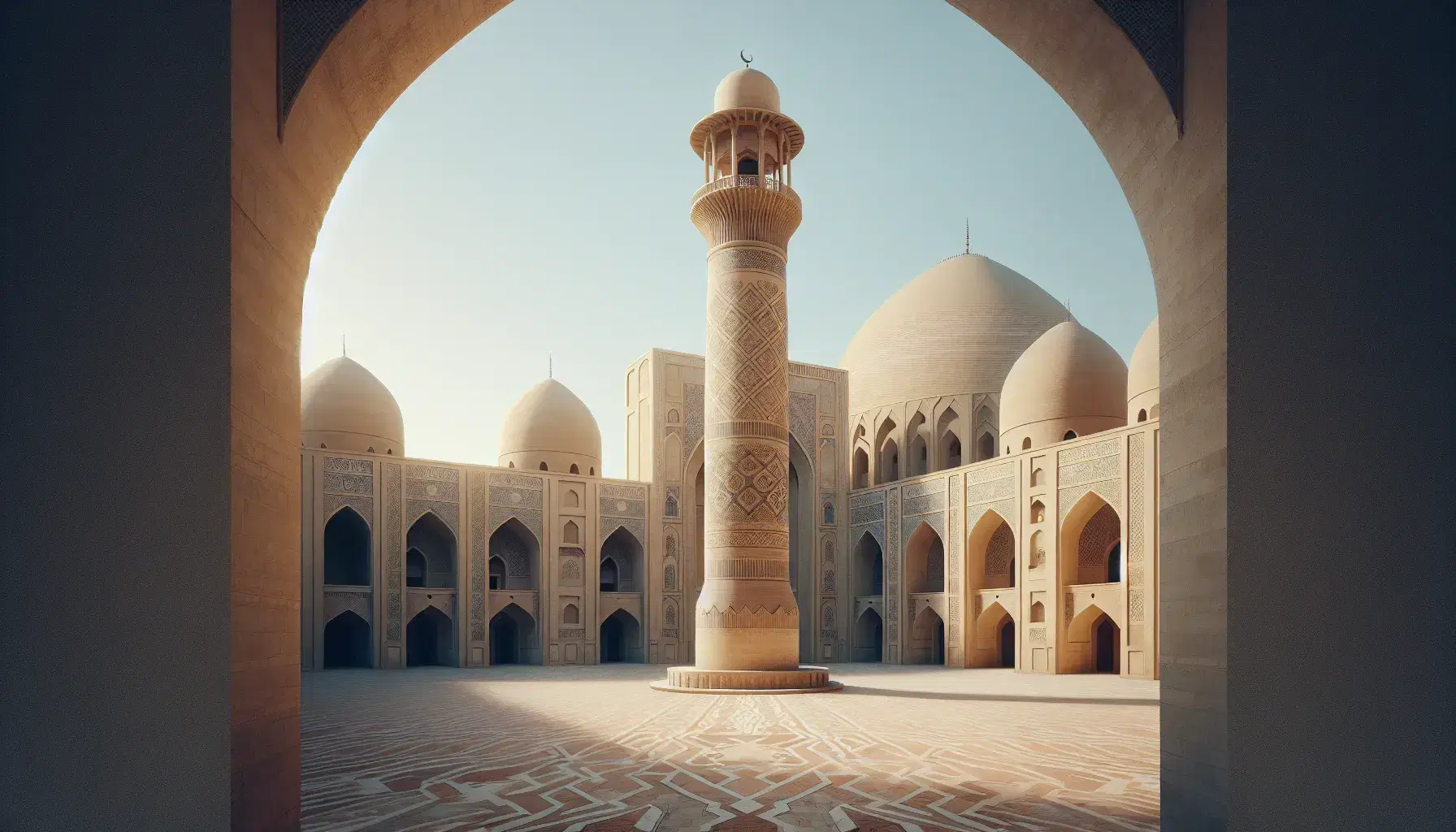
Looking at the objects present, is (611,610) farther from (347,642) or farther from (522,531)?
(347,642)

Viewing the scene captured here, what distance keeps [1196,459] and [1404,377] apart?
67cm

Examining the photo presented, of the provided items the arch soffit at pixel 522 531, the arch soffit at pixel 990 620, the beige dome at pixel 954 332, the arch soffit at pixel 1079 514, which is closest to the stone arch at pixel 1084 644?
the arch soffit at pixel 1079 514

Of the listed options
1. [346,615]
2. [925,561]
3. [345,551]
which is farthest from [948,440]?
[346,615]

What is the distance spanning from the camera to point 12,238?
3.04m

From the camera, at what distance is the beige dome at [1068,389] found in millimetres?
18797

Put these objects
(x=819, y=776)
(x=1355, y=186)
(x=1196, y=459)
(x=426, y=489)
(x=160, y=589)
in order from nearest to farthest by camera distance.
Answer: (x=160, y=589), (x=1355, y=186), (x=1196, y=459), (x=819, y=776), (x=426, y=489)

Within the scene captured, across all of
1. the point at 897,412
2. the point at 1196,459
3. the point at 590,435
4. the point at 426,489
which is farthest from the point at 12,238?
the point at 897,412

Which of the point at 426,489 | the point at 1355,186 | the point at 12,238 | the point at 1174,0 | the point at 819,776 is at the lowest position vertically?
the point at 819,776

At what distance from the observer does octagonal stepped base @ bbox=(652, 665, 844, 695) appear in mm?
11328

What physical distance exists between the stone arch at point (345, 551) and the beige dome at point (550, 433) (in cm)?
366

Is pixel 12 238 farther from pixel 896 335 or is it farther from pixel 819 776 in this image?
pixel 896 335

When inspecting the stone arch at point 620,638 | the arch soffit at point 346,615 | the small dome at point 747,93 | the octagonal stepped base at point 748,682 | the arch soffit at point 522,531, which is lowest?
the stone arch at point 620,638

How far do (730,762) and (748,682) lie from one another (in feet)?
17.4

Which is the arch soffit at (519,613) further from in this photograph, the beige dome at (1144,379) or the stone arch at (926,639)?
the beige dome at (1144,379)
